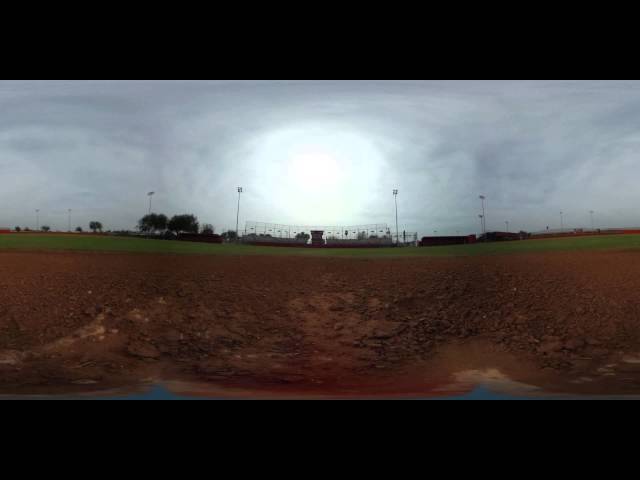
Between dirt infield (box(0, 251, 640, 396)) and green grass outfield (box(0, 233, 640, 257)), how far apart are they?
0.22m

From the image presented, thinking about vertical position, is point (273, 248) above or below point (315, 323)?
above

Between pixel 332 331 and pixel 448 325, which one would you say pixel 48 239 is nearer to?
pixel 332 331

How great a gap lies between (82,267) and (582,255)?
9.92 m

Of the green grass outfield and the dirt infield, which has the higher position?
the green grass outfield

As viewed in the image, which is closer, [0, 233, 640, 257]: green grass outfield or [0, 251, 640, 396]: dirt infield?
[0, 251, 640, 396]: dirt infield

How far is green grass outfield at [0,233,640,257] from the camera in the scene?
22.7 feet

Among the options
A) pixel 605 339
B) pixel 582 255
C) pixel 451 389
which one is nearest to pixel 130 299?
pixel 451 389

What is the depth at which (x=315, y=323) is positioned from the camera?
5.92 meters

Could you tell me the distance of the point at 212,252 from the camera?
24.0 feet

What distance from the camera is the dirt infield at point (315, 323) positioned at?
4648 mm

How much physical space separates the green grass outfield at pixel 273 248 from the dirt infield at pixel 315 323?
0.73 ft

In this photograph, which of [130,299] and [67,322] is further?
[130,299]

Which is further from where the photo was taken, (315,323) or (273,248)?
(273,248)

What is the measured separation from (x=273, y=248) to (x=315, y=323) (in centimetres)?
281
